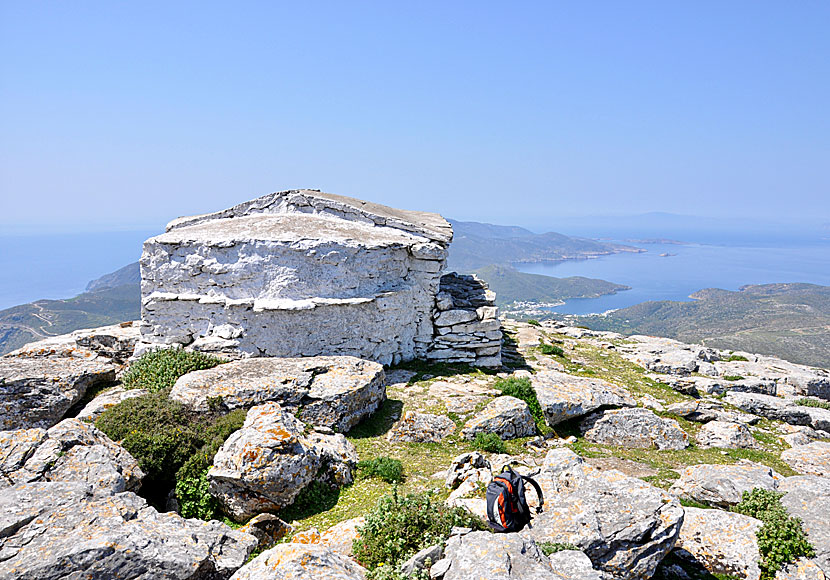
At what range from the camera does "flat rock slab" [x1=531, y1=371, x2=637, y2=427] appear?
15289 millimetres

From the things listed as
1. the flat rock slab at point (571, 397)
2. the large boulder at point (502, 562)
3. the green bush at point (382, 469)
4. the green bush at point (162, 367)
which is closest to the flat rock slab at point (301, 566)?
the large boulder at point (502, 562)

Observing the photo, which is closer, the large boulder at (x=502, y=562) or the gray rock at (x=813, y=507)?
the large boulder at (x=502, y=562)

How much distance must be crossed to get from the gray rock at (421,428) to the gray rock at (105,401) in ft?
26.9

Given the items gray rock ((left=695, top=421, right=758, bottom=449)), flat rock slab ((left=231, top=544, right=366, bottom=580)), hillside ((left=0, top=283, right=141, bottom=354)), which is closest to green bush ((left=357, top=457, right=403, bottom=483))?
flat rock slab ((left=231, top=544, right=366, bottom=580))

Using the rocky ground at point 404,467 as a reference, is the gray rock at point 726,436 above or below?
below

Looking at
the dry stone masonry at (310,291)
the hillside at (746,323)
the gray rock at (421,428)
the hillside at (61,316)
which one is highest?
the dry stone masonry at (310,291)

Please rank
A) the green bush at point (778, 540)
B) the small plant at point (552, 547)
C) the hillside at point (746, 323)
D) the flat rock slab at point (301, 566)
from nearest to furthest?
the flat rock slab at point (301, 566)
the small plant at point (552, 547)
the green bush at point (778, 540)
the hillside at point (746, 323)

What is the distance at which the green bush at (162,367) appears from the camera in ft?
50.5

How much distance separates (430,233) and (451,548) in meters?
16.4

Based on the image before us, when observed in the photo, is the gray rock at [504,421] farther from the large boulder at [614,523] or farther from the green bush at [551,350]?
the green bush at [551,350]

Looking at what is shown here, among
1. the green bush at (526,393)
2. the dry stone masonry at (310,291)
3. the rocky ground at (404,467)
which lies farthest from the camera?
the dry stone masonry at (310,291)

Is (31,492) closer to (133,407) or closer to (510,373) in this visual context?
(133,407)

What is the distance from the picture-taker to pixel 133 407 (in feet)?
39.5

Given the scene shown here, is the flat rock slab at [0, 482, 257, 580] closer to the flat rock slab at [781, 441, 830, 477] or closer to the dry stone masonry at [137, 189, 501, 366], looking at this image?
the dry stone masonry at [137, 189, 501, 366]
